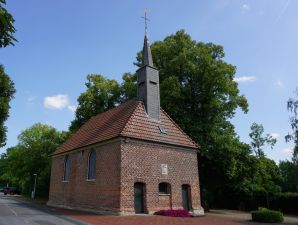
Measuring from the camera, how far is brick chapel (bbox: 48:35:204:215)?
1886cm

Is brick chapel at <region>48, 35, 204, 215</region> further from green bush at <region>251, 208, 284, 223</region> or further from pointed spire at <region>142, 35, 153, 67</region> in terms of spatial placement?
green bush at <region>251, 208, 284, 223</region>

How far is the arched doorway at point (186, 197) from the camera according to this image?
2173cm

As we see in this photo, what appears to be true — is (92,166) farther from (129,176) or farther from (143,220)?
(143,220)

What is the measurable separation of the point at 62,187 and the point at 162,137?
37.6 feet

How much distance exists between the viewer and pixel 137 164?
1941 cm

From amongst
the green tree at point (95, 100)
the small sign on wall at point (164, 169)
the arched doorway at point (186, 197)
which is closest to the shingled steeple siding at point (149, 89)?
the small sign on wall at point (164, 169)

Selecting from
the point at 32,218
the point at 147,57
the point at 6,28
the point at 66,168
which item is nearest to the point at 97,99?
the point at 66,168

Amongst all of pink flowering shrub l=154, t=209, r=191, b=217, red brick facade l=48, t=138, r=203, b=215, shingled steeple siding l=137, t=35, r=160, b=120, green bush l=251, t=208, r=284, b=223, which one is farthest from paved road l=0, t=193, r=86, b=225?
green bush l=251, t=208, r=284, b=223

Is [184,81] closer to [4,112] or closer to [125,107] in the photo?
[125,107]

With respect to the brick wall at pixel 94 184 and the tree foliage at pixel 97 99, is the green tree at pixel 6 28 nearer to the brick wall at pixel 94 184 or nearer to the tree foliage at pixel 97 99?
the brick wall at pixel 94 184

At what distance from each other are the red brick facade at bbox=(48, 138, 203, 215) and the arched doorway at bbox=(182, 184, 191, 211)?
312 mm

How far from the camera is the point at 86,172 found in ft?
73.8

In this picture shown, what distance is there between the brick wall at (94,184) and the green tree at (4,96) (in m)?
6.03

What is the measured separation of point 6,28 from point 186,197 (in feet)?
63.9
